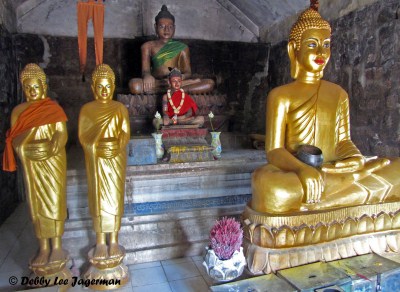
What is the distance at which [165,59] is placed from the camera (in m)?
4.89

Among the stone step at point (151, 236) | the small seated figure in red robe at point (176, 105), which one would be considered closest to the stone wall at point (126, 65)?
the small seated figure in red robe at point (176, 105)

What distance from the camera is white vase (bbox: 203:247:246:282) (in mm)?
2043

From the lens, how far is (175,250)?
2.80 meters

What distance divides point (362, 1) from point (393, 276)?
294cm

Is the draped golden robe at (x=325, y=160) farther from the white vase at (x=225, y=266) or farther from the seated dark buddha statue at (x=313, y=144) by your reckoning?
the white vase at (x=225, y=266)

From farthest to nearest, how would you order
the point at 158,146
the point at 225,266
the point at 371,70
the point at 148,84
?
the point at 148,84, the point at 158,146, the point at 371,70, the point at 225,266

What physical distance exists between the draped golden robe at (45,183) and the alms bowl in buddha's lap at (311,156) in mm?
1614

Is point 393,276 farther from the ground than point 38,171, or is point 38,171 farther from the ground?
point 38,171

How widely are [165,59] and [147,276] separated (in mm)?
3234

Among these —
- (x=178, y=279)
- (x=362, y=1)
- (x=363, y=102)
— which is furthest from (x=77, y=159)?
(x=362, y=1)

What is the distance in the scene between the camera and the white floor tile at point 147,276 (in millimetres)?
2434

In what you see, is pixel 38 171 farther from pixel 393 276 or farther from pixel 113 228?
pixel 393 276

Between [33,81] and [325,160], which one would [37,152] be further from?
[325,160]

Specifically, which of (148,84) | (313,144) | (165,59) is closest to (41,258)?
(313,144)
